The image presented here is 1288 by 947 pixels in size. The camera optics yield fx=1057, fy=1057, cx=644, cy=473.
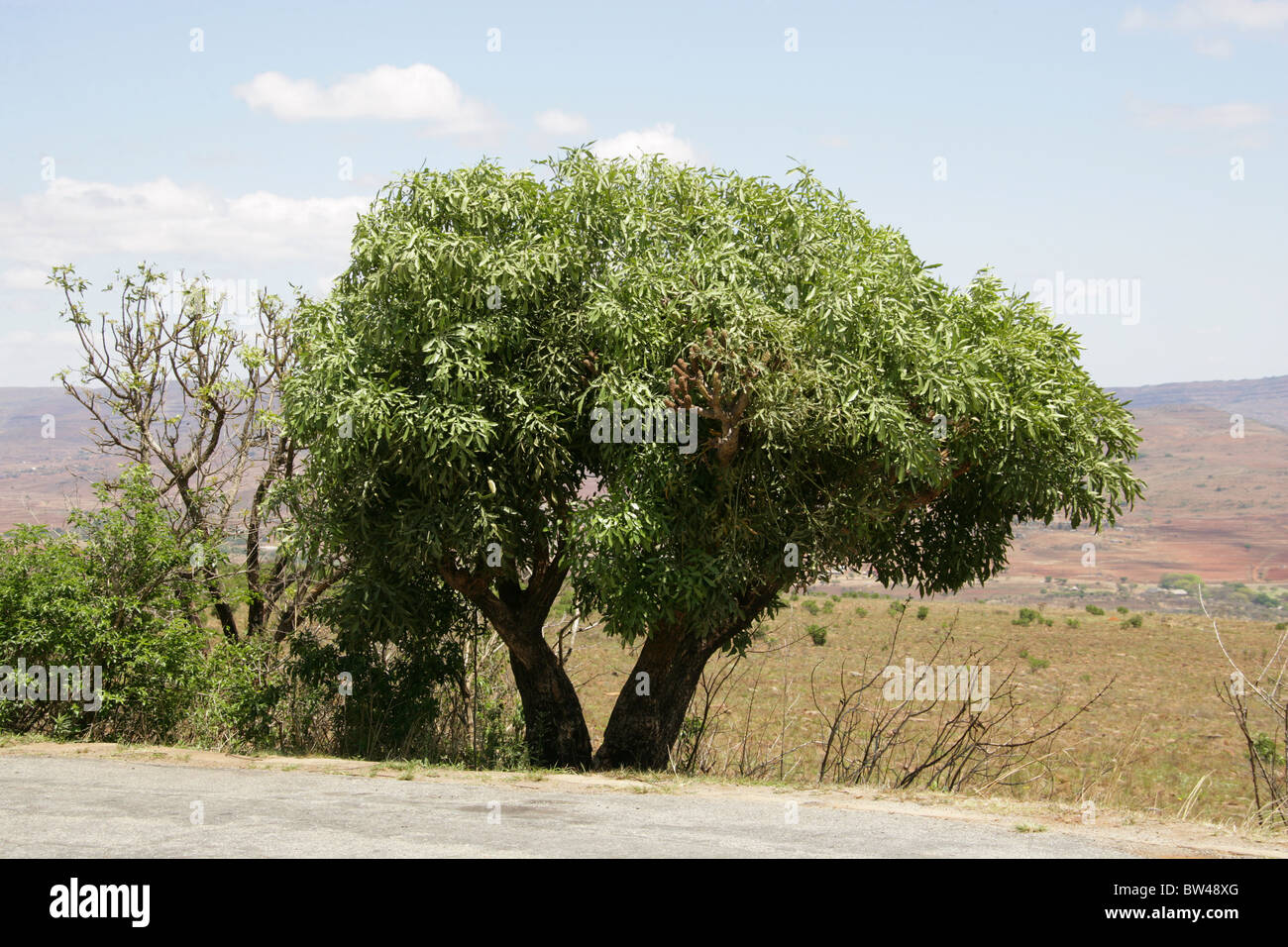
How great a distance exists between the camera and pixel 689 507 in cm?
1084

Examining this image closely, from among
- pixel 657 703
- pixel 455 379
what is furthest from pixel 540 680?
pixel 455 379

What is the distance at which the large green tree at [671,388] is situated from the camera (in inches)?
400

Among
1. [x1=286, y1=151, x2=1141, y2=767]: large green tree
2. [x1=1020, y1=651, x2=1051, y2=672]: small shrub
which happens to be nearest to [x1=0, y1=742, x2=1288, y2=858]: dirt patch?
[x1=286, y1=151, x2=1141, y2=767]: large green tree

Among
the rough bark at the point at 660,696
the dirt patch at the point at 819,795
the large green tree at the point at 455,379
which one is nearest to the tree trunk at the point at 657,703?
the rough bark at the point at 660,696

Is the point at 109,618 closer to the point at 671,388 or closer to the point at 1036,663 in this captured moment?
the point at 671,388

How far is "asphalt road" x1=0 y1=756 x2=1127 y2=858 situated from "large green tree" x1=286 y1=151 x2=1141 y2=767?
7.84 feet

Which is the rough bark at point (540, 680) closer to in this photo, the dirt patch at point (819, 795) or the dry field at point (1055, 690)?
the dry field at point (1055, 690)

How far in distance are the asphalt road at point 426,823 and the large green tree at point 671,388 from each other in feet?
7.84

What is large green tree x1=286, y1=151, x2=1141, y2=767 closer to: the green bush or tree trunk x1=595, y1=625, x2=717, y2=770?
tree trunk x1=595, y1=625, x2=717, y2=770

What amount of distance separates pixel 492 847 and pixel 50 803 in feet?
12.7

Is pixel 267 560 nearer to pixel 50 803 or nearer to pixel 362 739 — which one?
pixel 362 739

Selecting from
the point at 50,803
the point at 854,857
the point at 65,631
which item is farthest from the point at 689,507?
the point at 65,631

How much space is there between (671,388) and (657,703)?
4.36 meters

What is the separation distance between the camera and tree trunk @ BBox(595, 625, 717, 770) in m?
12.4
